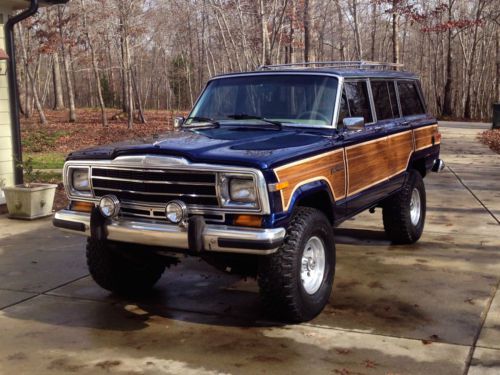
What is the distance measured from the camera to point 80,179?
4875 millimetres

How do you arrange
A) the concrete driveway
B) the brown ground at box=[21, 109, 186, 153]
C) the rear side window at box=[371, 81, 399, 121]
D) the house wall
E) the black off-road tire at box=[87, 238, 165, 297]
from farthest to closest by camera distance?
the brown ground at box=[21, 109, 186, 153] < the house wall < the rear side window at box=[371, 81, 399, 121] < the black off-road tire at box=[87, 238, 165, 297] < the concrete driveway

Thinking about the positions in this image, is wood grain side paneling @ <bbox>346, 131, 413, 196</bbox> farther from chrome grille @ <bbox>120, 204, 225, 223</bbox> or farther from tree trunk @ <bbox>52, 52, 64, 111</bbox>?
tree trunk @ <bbox>52, 52, 64, 111</bbox>

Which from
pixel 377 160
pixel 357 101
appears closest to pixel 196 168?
pixel 357 101

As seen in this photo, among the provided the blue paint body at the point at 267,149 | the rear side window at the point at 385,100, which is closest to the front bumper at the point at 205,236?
the blue paint body at the point at 267,149

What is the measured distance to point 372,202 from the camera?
5.96m

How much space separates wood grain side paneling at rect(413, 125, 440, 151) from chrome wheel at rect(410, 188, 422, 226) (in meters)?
0.56

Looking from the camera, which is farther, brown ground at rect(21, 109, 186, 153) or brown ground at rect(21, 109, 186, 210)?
brown ground at rect(21, 109, 186, 153)

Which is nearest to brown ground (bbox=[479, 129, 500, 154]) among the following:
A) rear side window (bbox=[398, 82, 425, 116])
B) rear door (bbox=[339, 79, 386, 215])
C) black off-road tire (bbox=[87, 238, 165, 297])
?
rear side window (bbox=[398, 82, 425, 116])

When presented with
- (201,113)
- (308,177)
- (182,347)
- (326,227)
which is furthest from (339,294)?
(201,113)

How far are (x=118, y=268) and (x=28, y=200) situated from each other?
3.82 meters

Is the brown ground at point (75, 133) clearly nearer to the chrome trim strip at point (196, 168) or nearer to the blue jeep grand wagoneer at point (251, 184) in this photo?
the blue jeep grand wagoneer at point (251, 184)

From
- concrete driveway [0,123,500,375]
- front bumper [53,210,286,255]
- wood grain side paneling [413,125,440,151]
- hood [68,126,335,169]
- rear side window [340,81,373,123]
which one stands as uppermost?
rear side window [340,81,373,123]

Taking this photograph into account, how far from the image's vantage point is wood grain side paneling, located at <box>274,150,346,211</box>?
422cm

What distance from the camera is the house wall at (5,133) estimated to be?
9047 mm
